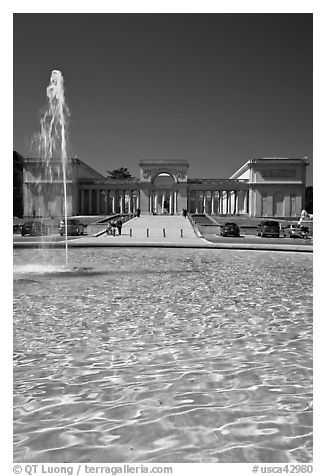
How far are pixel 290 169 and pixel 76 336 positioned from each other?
7817 cm

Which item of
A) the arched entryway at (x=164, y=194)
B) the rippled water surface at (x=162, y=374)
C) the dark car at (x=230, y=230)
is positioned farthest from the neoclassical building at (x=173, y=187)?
the rippled water surface at (x=162, y=374)

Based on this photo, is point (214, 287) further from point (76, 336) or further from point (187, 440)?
point (187, 440)

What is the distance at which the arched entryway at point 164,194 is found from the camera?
83812 millimetres

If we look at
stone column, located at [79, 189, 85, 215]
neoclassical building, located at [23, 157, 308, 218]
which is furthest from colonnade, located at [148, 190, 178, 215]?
stone column, located at [79, 189, 85, 215]

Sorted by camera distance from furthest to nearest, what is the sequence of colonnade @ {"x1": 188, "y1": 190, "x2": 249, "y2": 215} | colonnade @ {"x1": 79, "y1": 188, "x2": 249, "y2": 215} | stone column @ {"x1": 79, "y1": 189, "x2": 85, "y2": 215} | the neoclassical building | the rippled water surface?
1. colonnade @ {"x1": 188, "y1": 190, "x2": 249, "y2": 215}
2. colonnade @ {"x1": 79, "y1": 188, "x2": 249, "y2": 215}
3. stone column @ {"x1": 79, "y1": 189, "x2": 85, "y2": 215}
4. the neoclassical building
5. the rippled water surface

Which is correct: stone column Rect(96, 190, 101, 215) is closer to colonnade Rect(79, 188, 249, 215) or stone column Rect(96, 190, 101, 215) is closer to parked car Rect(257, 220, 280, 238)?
colonnade Rect(79, 188, 249, 215)

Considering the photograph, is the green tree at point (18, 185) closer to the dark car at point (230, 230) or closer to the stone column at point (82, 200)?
the stone column at point (82, 200)

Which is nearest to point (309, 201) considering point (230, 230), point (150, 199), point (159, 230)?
point (150, 199)

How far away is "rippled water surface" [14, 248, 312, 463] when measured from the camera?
4.00 metres

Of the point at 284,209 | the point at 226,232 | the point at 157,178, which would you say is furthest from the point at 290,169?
the point at 226,232

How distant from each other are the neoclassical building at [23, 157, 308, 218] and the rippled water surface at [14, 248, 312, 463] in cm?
7059

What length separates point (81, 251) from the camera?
21859 mm

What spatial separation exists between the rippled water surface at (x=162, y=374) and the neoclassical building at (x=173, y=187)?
232 feet

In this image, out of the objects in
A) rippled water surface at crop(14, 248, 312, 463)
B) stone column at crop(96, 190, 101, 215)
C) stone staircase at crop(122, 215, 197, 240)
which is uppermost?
stone column at crop(96, 190, 101, 215)
